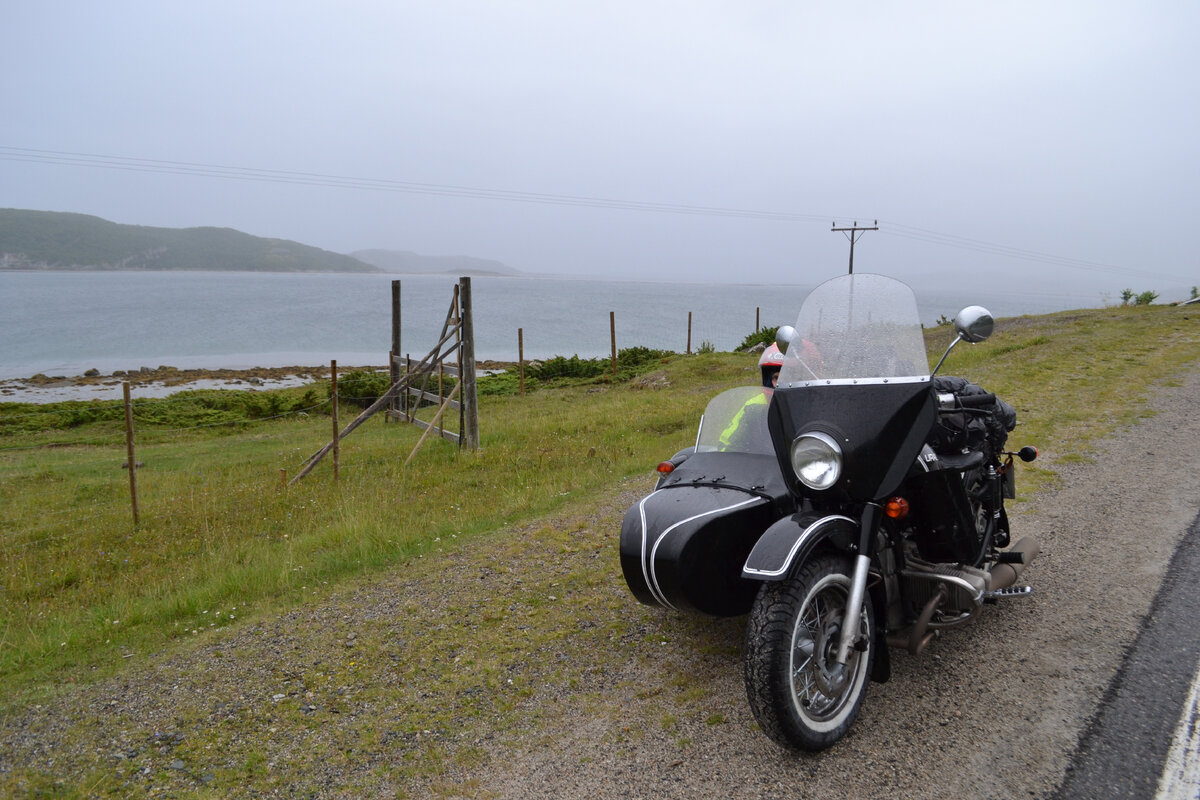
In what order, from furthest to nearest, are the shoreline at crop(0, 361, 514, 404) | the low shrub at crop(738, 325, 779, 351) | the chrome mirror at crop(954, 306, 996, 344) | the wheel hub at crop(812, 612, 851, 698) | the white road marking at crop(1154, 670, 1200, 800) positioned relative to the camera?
the shoreline at crop(0, 361, 514, 404)
the low shrub at crop(738, 325, 779, 351)
the chrome mirror at crop(954, 306, 996, 344)
the wheel hub at crop(812, 612, 851, 698)
the white road marking at crop(1154, 670, 1200, 800)

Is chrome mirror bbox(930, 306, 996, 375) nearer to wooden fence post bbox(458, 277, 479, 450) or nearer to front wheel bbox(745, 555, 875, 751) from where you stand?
front wheel bbox(745, 555, 875, 751)

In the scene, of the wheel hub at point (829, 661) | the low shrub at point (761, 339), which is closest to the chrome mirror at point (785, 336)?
the wheel hub at point (829, 661)

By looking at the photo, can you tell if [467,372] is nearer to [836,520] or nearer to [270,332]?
[836,520]

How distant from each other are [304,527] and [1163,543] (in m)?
7.51

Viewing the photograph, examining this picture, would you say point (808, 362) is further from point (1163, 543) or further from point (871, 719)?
point (1163, 543)

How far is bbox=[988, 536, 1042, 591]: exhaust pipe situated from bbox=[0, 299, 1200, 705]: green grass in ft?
8.30

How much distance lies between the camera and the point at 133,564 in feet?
25.4

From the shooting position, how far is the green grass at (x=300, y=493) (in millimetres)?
5711

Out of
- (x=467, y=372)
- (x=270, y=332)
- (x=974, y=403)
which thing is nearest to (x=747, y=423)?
(x=974, y=403)

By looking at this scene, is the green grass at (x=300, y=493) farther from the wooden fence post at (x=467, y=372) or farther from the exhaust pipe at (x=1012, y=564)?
the exhaust pipe at (x=1012, y=564)

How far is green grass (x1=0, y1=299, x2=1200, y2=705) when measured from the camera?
5711 millimetres

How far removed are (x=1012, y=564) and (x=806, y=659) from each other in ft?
6.59

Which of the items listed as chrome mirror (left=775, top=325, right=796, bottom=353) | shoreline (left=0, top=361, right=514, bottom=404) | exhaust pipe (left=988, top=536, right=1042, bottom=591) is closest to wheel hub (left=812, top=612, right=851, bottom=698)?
exhaust pipe (left=988, top=536, right=1042, bottom=591)

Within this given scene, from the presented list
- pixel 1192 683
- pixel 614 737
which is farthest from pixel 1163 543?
pixel 614 737
